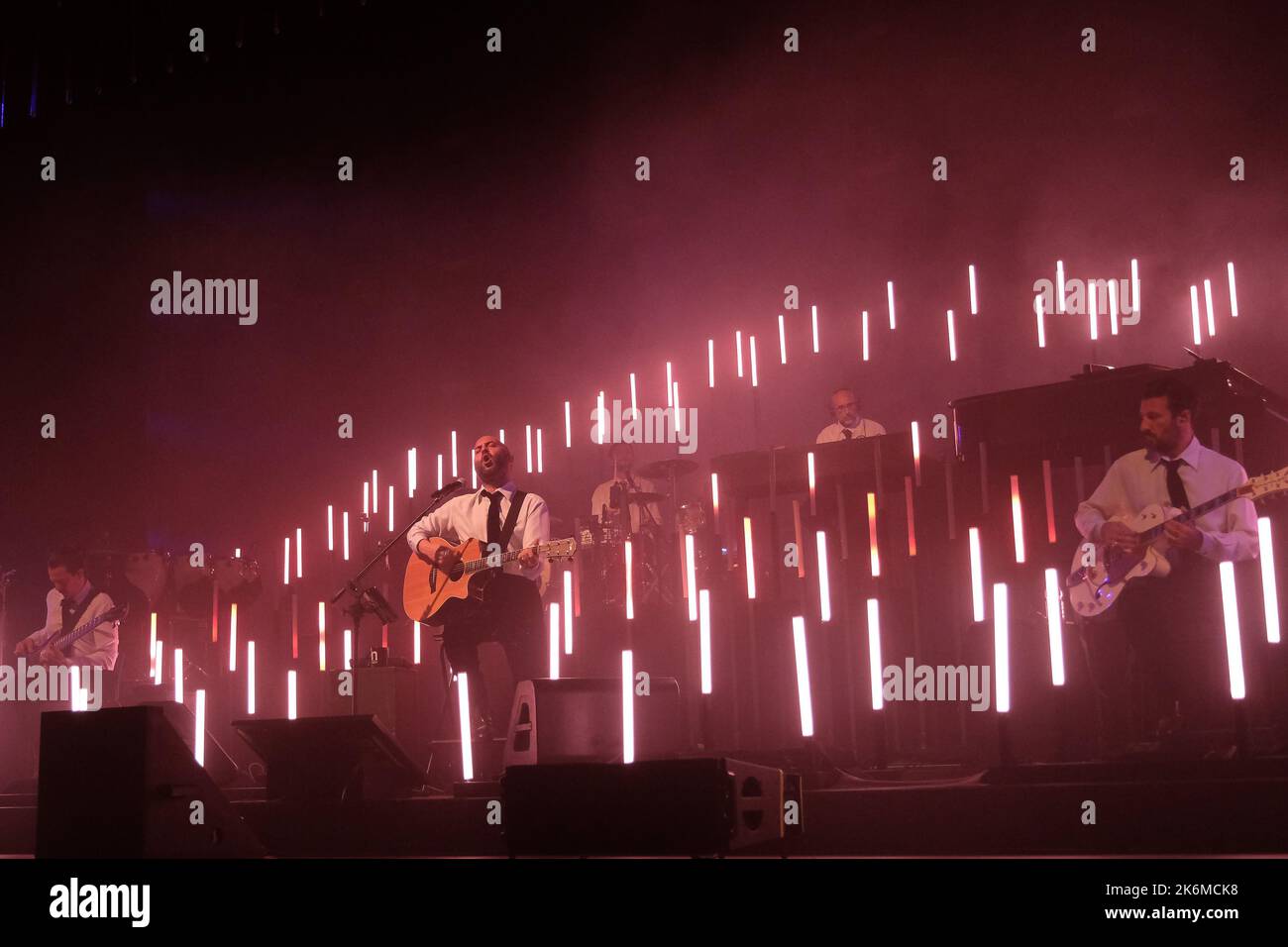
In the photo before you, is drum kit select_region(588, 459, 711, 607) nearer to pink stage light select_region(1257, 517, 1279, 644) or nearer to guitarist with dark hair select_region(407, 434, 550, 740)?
guitarist with dark hair select_region(407, 434, 550, 740)

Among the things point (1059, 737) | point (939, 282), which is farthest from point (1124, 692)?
point (939, 282)

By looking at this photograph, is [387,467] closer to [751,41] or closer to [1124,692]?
[751,41]

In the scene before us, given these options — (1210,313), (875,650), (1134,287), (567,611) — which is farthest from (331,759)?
(1210,313)

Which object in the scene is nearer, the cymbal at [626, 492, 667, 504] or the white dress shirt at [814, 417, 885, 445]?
the cymbal at [626, 492, 667, 504]

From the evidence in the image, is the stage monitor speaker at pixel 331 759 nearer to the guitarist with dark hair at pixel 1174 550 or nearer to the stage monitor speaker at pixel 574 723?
the stage monitor speaker at pixel 574 723

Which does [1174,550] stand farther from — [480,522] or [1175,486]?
[480,522]

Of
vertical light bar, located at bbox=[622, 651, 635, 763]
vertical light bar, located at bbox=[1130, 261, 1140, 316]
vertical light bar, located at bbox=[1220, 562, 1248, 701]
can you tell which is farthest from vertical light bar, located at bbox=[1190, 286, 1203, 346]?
vertical light bar, located at bbox=[622, 651, 635, 763]

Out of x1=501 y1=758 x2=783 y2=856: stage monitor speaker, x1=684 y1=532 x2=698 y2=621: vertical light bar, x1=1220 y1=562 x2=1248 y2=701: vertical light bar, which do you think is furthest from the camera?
x1=684 y1=532 x2=698 y2=621: vertical light bar

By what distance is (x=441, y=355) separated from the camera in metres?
10.0

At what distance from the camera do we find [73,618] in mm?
7645

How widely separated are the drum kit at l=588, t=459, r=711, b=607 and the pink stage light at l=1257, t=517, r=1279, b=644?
3.34 meters

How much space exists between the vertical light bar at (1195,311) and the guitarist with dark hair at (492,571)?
16.5 feet

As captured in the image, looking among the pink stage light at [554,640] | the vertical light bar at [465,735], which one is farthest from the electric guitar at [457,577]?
the vertical light bar at [465,735]

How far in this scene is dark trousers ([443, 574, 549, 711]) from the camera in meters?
5.84
